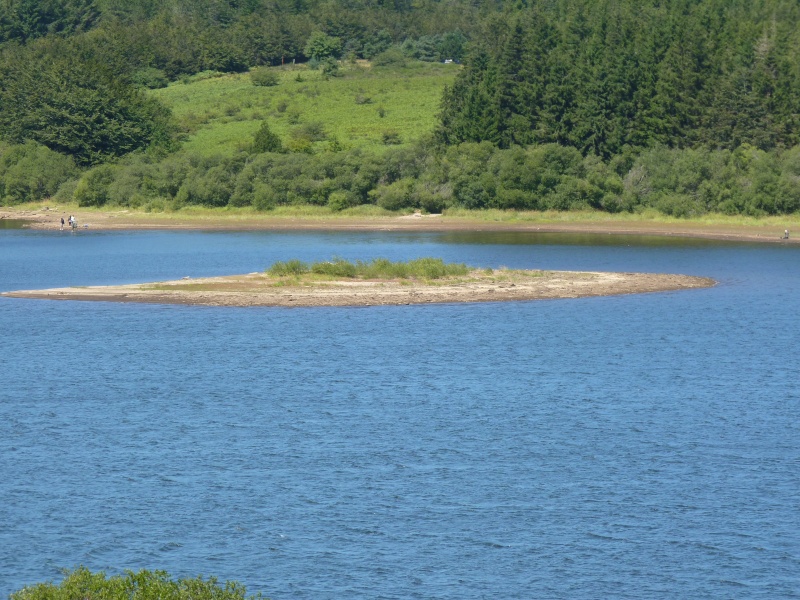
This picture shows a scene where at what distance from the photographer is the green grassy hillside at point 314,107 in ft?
445

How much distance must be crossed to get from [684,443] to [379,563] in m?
12.1

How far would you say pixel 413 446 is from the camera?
33.6 meters

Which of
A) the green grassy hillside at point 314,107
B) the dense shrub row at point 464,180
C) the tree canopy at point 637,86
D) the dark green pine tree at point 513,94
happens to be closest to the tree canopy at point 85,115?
the green grassy hillside at point 314,107

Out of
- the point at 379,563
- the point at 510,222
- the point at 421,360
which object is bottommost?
the point at 510,222

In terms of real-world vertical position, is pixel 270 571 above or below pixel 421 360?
above

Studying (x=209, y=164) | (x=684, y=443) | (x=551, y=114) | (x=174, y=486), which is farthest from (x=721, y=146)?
(x=174, y=486)

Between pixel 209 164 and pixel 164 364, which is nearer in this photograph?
pixel 164 364

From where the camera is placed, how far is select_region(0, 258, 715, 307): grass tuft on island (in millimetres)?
60938

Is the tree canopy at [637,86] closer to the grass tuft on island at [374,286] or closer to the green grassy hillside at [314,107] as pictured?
the green grassy hillside at [314,107]

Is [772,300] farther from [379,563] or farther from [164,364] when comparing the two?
[379,563]

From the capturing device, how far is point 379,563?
24.7 metres

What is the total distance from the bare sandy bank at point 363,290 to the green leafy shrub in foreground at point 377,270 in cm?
74

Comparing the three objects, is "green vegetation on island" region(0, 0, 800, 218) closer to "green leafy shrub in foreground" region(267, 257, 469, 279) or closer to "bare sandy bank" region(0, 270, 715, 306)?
"bare sandy bank" region(0, 270, 715, 306)

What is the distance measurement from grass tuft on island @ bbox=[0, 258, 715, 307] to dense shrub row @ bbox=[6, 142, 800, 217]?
35600 mm
